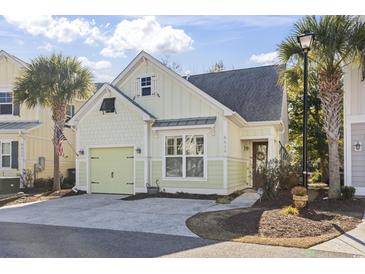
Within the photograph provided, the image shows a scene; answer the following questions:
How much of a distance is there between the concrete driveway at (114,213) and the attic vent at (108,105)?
3.81 meters

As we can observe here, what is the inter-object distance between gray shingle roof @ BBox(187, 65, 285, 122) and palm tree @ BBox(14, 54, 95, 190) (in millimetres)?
6386

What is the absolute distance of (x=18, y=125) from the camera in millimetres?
20734

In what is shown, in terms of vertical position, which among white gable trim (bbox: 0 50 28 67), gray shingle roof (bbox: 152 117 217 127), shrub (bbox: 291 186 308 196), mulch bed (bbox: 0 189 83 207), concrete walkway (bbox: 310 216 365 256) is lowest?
mulch bed (bbox: 0 189 83 207)

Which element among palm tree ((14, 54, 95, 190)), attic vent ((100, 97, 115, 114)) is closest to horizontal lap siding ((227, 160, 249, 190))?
attic vent ((100, 97, 115, 114))

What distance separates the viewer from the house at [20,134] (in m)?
20.1

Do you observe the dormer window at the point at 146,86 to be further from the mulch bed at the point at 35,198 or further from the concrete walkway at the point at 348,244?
the concrete walkway at the point at 348,244

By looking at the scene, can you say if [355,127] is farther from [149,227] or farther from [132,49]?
[132,49]

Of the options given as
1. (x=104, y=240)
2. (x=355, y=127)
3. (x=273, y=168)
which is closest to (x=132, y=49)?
(x=273, y=168)

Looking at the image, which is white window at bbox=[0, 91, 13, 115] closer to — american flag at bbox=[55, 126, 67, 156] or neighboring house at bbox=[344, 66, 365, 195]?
american flag at bbox=[55, 126, 67, 156]

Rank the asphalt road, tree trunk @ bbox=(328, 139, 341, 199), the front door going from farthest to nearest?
1. the front door
2. tree trunk @ bbox=(328, 139, 341, 199)
3. the asphalt road

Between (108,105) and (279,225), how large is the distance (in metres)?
10.2

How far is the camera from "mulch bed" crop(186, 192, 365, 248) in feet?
25.7

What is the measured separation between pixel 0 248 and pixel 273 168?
9.09 m

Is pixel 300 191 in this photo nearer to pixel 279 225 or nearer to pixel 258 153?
pixel 279 225
